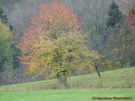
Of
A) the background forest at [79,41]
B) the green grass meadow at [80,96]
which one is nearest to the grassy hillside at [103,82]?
the background forest at [79,41]

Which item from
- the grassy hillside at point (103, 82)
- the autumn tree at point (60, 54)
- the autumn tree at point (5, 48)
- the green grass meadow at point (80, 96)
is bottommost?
the green grass meadow at point (80, 96)

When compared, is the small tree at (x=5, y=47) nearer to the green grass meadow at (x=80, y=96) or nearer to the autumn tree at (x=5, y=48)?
the autumn tree at (x=5, y=48)

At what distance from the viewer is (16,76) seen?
190 ft

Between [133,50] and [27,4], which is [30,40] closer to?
[133,50]

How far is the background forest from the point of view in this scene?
35.2 meters

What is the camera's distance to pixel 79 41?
35344 mm

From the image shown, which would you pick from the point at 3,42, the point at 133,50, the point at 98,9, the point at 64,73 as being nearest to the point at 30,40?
the point at 64,73

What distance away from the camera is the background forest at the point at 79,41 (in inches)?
1384

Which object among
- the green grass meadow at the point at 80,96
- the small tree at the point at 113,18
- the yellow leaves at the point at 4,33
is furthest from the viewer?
the yellow leaves at the point at 4,33

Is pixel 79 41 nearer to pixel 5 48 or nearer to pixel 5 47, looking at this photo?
pixel 5 47

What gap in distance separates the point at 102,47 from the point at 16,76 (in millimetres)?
14749

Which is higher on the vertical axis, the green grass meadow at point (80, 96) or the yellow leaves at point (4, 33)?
the yellow leaves at point (4, 33)

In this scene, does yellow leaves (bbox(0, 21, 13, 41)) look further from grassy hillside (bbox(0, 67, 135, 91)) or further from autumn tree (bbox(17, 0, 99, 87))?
autumn tree (bbox(17, 0, 99, 87))

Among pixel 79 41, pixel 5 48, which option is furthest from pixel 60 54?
pixel 5 48
